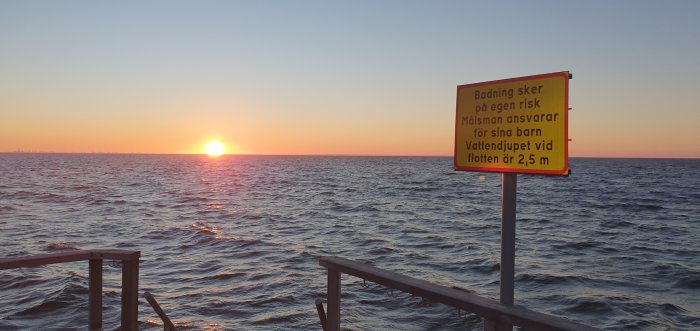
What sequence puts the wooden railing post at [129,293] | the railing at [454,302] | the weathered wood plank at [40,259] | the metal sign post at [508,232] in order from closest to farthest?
1. the railing at [454,302]
2. the metal sign post at [508,232]
3. the weathered wood plank at [40,259]
4. the wooden railing post at [129,293]

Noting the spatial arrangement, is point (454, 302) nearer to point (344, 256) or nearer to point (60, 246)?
point (344, 256)

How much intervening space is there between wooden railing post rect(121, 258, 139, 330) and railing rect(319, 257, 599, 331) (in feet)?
6.04

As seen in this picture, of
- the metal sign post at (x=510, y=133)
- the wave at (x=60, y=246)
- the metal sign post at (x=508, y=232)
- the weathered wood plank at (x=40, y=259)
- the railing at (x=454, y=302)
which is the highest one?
the metal sign post at (x=510, y=133)

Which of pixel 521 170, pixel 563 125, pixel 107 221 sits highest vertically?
pixel 563 125

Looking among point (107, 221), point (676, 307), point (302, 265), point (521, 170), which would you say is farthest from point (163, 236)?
point (521, 170)

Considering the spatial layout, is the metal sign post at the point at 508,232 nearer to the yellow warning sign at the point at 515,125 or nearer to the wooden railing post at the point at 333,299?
the yellow warning sign at the point at 515,125

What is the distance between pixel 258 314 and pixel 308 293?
1.76 metres

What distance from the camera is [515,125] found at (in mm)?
3002

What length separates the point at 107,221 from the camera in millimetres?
24750

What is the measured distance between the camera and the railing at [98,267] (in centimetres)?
425

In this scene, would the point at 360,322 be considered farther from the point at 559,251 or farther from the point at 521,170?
the point at 559,251

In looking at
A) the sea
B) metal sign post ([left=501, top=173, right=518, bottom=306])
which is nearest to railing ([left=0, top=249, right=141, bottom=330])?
the sea

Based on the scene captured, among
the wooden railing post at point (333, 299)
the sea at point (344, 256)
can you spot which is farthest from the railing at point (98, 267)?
the wooden railing post at point (333, 299)

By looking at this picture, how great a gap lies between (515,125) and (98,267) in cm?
370
